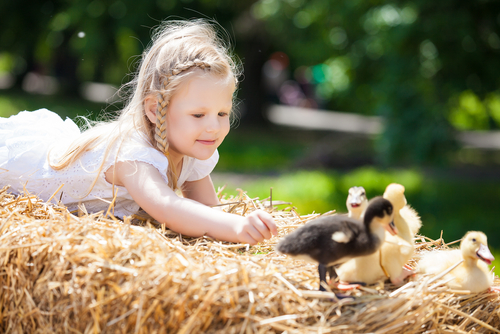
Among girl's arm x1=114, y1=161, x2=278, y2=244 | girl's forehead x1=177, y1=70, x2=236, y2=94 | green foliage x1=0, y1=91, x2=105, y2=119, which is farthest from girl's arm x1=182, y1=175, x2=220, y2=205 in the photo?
green foliage x1=0, y1=91, x2=105, y2=119

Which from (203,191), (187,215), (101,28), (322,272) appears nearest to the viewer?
(322,272)

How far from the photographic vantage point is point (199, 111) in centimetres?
259

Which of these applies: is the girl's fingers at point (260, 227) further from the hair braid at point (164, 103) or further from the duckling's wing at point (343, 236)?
the hair braid at point (164, 103)

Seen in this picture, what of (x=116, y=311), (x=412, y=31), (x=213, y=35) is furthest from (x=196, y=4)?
(x=116, y=311)

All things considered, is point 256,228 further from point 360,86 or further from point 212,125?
point 360,86

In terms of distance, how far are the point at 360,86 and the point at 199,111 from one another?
5.93 m

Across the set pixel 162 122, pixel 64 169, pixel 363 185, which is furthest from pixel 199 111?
pixel 363 185

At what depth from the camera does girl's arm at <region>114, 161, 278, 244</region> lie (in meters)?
2.19

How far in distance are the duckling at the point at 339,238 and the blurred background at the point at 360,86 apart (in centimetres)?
180

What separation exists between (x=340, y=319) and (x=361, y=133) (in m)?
13.2

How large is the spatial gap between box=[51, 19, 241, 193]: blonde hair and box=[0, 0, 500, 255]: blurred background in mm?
338

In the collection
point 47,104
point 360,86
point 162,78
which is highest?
point 360,86

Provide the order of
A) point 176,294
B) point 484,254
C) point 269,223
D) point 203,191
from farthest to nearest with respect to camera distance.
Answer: point 203,191
point 269,223
point 484,254
point 176,294

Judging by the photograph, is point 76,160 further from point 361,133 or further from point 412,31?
point 361,133
